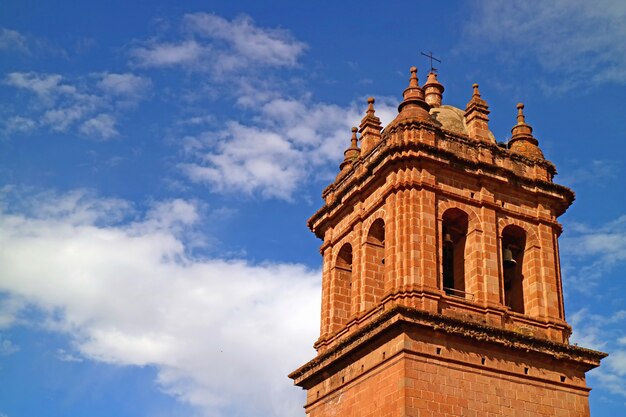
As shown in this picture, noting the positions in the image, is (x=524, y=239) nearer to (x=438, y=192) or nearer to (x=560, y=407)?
(x=438, y=192)

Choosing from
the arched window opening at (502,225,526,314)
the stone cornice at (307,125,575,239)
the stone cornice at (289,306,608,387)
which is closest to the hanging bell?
the arched window opening at (502,225,526,314)

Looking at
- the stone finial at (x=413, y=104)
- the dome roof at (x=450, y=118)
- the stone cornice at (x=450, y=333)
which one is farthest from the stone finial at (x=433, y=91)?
the stone cornice at (x=450, y=333)

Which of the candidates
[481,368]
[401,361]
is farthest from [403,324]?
[481,368]

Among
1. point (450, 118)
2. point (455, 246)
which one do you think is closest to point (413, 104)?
point (450, 118)

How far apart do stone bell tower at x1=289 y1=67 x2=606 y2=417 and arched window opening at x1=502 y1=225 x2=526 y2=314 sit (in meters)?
0.04

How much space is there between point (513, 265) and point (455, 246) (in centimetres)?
194

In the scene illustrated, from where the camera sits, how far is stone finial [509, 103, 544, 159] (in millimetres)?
27375

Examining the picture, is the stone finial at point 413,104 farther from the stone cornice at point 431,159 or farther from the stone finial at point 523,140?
the stone finial at point 523,140

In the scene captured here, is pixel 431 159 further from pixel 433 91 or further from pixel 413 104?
pixel 433 91

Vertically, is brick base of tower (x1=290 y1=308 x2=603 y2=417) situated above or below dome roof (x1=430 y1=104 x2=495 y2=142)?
below

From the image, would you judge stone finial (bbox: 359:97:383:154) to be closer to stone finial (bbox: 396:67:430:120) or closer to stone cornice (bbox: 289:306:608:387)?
stone finial (bbox: 396:67:430:120)

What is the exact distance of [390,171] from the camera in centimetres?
2486

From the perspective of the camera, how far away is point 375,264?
2555 centimetres

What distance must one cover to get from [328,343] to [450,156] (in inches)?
239
